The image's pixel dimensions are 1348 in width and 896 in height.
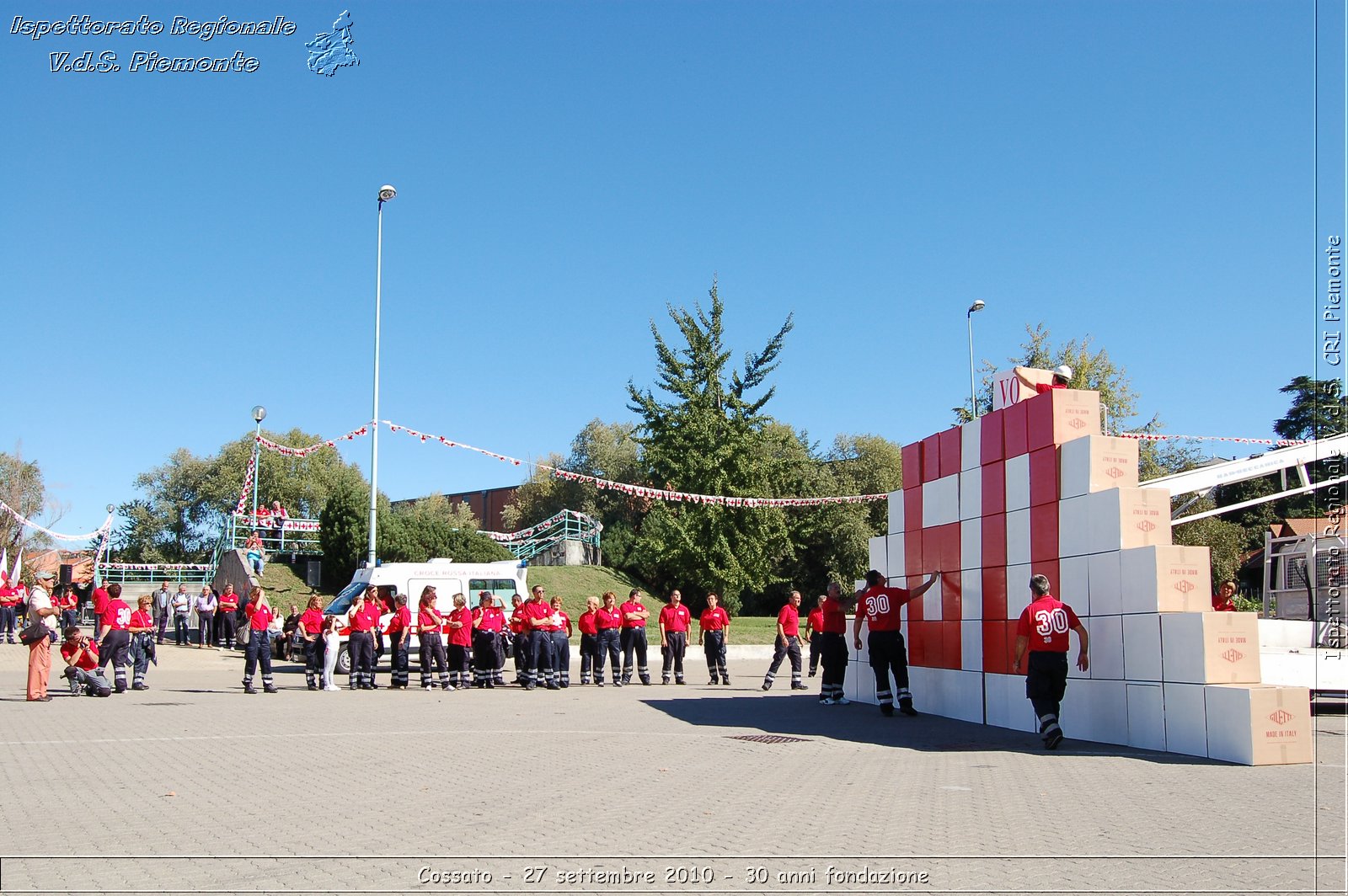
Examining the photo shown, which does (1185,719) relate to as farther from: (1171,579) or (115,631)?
(115,631)

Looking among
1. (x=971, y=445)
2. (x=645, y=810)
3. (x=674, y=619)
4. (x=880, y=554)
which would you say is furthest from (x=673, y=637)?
(x=645, y=810)

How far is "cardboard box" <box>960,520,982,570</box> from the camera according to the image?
14.0 metres

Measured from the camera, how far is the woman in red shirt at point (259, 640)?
60.9 ft

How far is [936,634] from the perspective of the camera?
1482cm

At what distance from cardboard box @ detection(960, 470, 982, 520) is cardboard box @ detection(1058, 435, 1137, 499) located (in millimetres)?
2013

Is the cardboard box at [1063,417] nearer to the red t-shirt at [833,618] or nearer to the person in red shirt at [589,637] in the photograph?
the red t-shirt at [833,618]

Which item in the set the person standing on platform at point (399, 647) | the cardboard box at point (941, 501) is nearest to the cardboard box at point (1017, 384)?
the cardboard box at point (941, 501)

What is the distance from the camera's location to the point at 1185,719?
1039cm

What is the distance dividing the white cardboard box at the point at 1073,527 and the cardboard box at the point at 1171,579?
84cm

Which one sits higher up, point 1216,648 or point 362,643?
point 1216,648

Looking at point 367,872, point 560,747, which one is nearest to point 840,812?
point 367,872

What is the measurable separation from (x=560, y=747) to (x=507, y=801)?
3176 millimetres

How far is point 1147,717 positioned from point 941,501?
4.77 meters

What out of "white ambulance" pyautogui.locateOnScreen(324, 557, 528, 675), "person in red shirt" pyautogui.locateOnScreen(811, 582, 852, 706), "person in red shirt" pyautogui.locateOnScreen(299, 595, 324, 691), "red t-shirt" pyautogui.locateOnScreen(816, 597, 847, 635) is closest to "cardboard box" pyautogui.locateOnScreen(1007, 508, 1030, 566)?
"person in red shirt" pyautogui.locateOnScreen(811, 582, 852, 706)
